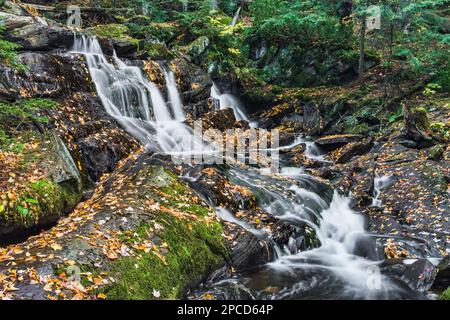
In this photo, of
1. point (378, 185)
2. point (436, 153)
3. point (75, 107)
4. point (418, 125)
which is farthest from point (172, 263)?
point (418, 125)

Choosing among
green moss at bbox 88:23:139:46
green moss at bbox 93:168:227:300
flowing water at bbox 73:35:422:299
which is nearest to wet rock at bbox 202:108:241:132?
flowing water at bbox 73:35:422:299

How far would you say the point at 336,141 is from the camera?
1446 cm

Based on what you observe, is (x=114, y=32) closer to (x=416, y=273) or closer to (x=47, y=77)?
(x=47, y=77)

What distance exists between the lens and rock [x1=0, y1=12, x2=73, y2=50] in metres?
12.1

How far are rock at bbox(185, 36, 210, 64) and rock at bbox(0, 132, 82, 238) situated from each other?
38.6 feet

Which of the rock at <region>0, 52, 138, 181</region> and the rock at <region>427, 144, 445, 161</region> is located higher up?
the rock at <region>0, 52, 138, 181</region>

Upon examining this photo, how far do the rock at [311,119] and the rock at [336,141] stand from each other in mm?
1838

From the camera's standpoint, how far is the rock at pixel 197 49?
60.5ft

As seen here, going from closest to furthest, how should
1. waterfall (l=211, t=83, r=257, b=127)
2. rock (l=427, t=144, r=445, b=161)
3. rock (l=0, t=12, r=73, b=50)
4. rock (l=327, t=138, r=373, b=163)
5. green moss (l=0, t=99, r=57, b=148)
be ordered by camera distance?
green moss (l=0, t=99, r=57, b=148), rock (l=427, t=144, r=445, b=161), rock (l=0, t=12, r=73, b=50), rock (l=327, t=138, r=373, b=163), waterfall (l=211, t=83, r=257, b=127)

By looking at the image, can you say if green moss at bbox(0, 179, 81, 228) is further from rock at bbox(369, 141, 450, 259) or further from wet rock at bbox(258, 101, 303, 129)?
wet rock at bbox(258, 101, 303, 129)

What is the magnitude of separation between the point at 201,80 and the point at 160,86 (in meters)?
2.51

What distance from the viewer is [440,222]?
8312mm
